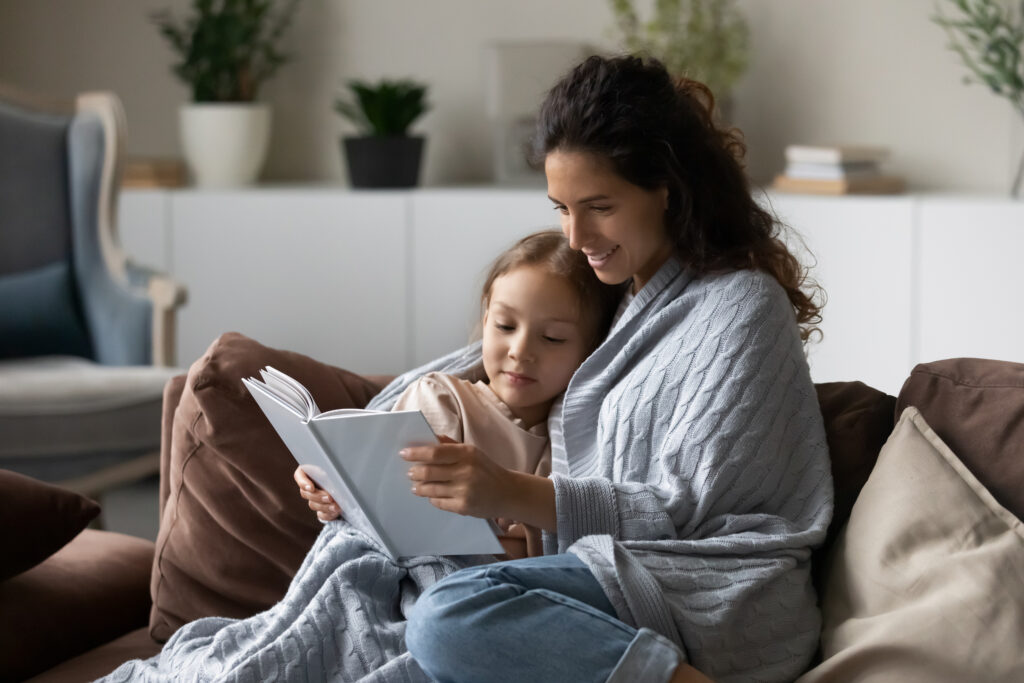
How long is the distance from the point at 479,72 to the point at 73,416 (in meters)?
1.86

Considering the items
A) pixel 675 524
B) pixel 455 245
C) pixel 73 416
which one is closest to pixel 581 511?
pixel 675 524

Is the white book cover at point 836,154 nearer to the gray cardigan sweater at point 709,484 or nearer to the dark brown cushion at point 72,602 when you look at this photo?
the gray cardigan sweater at point 709,484

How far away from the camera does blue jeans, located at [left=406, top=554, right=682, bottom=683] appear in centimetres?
133

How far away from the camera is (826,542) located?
1641mm

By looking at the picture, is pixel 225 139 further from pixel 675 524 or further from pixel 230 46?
pixel 675 524

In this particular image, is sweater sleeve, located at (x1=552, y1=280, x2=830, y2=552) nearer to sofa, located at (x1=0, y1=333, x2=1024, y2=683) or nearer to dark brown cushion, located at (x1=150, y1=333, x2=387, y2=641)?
sofa, located at (x1=0, y1=333, x2=1024, y2=683)

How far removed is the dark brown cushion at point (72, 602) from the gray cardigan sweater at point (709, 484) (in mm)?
698

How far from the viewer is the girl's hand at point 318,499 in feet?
5.38

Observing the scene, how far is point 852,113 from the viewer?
3.58m

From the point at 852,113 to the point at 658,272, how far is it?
83.5 inches

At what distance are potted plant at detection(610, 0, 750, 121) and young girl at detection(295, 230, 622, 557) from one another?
1887 mm

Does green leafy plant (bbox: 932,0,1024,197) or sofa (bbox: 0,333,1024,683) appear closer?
sofa (bbox: 0,333,1024,683)

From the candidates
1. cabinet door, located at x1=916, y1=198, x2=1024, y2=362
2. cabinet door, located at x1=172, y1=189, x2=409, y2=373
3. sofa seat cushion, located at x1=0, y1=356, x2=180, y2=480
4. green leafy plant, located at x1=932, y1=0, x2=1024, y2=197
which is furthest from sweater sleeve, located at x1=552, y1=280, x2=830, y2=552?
cabinet door, located at x1=172, y1=189, x2=409, y2=373

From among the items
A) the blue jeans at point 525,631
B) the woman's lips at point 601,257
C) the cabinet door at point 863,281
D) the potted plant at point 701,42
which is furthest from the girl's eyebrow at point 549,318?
the potted plant at point 701,42
